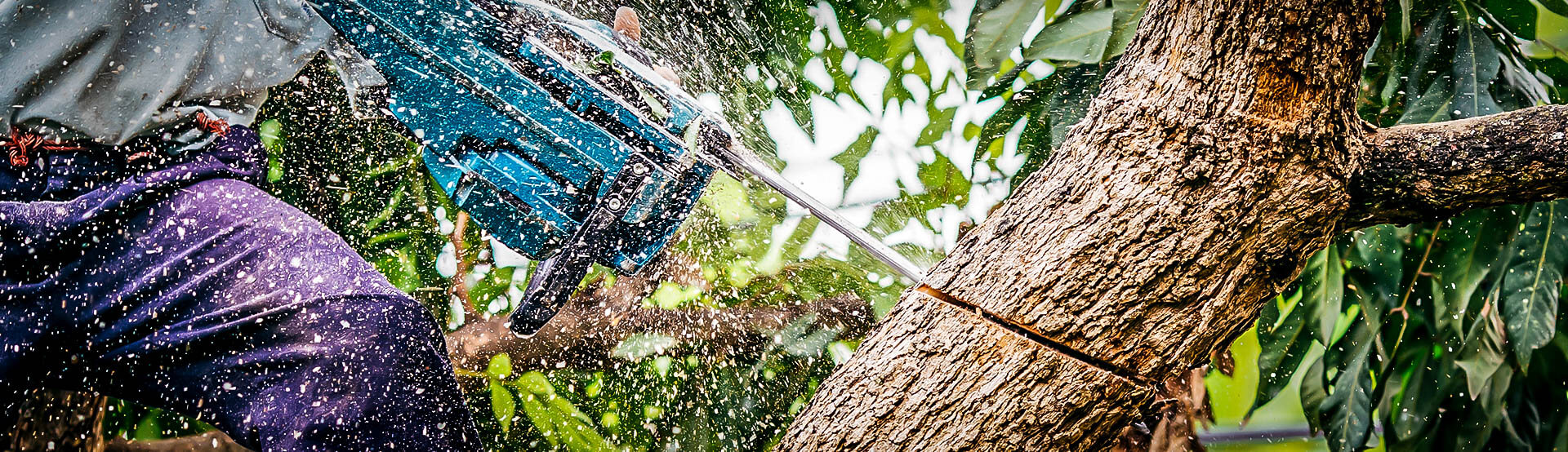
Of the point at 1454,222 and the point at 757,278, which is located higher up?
the point at 1454,222

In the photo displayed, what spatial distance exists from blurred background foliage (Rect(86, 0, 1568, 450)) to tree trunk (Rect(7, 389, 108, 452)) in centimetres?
27

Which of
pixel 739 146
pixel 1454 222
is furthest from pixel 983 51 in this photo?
pixel 1454 222

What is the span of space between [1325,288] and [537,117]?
1.46 metres

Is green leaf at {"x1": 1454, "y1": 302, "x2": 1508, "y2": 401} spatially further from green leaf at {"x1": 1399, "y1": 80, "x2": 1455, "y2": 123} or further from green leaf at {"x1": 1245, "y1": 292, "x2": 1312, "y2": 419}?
green leaf at {"x1": 1399, "y1": 80, "x2": 1455, "y2": 123}

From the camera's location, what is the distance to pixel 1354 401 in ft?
4.77

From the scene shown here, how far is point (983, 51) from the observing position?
4.56 feet

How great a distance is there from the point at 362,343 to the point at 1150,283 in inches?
39.3

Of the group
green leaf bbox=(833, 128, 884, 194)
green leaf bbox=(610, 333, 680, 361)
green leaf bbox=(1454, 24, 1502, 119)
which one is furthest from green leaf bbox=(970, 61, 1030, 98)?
green leaf bbox=(610, 333, 680, 361)

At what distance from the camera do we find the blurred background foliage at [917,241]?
131 centimetres

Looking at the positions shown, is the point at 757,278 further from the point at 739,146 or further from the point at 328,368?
the point at 328,368

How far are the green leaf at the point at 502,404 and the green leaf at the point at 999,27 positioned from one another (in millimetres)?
1151

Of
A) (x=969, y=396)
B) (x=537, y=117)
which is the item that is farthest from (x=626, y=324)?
(x=969, y=396)

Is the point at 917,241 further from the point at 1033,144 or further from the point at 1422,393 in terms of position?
the point at 1422,393

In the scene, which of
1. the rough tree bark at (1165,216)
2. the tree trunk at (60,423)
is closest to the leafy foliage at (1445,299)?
the rough tree bark at (1165,216)
